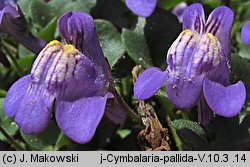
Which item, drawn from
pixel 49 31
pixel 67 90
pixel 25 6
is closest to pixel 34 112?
pixel 67 90

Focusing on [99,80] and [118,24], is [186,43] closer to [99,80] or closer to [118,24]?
[99,80]

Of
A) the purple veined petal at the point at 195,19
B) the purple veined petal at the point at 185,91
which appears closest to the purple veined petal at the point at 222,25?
the purple veined petal at the point at 195,19

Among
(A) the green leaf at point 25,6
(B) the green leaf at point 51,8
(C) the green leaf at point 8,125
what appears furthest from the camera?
(A) the green leaf at point 25,6

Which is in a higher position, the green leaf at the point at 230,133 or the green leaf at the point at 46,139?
the green leaf at the point at 230,133

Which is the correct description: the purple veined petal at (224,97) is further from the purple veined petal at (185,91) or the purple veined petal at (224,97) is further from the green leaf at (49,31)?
the green leaf at (49,31)

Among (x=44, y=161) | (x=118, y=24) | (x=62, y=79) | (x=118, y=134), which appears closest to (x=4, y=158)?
(x=44, y=161)

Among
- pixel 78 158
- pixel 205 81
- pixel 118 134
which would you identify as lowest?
pixel 118 134

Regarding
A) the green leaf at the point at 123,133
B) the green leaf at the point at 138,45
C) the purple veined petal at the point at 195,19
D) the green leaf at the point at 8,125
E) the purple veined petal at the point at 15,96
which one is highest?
the purple veined petal at the point at 195,19
